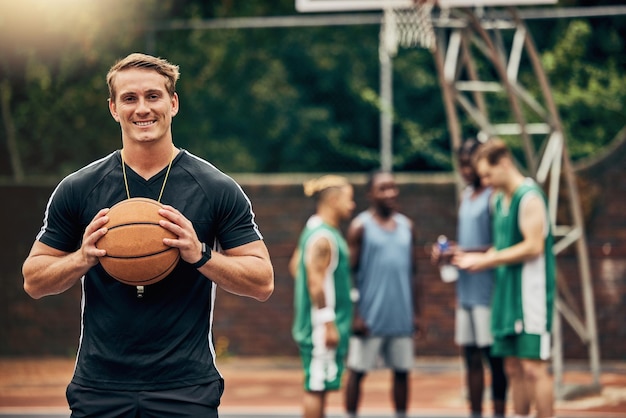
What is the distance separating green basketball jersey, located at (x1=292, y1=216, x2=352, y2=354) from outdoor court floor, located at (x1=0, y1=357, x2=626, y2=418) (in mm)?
1882

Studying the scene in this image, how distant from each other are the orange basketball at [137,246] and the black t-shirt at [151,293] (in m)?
0.13

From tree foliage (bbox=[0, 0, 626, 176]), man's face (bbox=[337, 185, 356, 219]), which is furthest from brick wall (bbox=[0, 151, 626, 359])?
man's face (bbox=[337, 185, 356, 219])

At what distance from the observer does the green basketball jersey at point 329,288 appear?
8484 millimetres

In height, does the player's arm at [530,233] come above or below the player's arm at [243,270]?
above

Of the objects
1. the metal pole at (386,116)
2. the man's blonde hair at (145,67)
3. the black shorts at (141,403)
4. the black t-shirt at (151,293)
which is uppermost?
the metal pole at (386,116)

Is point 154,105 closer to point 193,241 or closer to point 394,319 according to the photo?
point 193,241

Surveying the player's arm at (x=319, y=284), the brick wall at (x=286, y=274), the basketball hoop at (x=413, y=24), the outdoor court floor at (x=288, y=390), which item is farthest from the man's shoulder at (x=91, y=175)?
the brick wall at (x=286, y=274)

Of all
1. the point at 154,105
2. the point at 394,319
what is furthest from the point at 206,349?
the point at 394,319

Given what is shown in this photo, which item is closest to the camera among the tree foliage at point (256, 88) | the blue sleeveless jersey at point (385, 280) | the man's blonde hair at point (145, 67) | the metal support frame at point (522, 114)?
the man's blonde hair at point (145, 67)

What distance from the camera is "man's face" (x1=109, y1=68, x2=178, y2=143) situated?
4.36 m

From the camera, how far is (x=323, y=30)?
1620 cm

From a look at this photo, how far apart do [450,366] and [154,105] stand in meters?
9.53

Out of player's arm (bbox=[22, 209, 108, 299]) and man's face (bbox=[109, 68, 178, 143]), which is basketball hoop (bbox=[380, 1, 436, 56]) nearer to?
man's face (bbox=[109, 68, 178, 143])

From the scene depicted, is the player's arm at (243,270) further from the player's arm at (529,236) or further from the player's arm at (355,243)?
the player's arm at (355,243)
